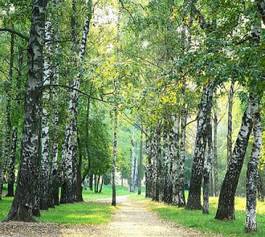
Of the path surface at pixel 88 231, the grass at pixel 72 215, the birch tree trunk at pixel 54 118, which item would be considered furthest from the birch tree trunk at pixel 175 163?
the path surface at pixel 88 231

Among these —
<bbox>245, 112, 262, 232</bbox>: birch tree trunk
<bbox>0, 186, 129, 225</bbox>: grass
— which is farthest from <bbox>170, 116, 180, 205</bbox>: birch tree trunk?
<bbox>245, 112, 262, 232</bbox>: birch tree trunk

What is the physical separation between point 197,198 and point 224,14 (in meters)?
15.1

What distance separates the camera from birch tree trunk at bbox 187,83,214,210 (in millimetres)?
26203

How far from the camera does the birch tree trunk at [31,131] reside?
56.0 feet

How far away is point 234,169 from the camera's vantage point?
1984 centimetres

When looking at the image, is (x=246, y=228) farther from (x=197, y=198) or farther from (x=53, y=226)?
(x=197, y=198)

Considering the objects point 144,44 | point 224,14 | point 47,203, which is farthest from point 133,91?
point 144,44

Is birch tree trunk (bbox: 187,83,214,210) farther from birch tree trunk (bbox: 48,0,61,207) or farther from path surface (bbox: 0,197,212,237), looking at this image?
path surface (bbox: 0,197,212,237)

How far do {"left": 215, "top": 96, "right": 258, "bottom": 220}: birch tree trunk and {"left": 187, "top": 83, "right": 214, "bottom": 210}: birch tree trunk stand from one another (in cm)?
590

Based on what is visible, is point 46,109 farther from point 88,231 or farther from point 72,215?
point 88,231

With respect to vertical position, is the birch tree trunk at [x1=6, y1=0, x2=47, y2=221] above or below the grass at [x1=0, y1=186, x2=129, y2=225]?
above

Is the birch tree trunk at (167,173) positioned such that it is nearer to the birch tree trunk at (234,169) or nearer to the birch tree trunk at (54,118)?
the birch tree trunk at (54,118)

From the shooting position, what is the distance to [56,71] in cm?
2639

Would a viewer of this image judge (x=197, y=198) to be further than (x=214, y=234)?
Yes
